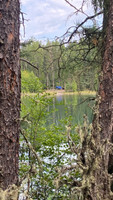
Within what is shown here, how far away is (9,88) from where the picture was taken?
1.18 metres

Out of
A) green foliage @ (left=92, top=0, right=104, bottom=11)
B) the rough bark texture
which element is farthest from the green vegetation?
the rough bark texture

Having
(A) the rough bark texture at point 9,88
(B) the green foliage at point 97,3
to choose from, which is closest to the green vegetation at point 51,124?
(B) the green foliage at point 97,3

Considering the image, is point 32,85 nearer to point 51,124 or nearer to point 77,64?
point 51,124

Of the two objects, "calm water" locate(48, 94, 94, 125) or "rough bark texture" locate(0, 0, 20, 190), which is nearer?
"rough bark texture" locate(0, 0, 20, 190)

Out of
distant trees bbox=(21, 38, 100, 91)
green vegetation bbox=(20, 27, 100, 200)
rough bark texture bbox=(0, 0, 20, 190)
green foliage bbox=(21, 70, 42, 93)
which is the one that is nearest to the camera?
rough bark texture bbox=(0, 0, 20, 190)

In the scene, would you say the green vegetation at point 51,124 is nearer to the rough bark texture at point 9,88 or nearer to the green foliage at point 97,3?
the green foliage at point 97,3

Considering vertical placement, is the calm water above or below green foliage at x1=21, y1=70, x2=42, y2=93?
below

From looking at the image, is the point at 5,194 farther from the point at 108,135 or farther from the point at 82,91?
the point at 82,91

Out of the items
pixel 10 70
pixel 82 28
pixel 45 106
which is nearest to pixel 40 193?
pixel 45 106

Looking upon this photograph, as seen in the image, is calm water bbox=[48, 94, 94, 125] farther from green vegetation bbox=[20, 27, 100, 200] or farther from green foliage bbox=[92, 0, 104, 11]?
green foliage bbox=[92, 0, 104, 11]

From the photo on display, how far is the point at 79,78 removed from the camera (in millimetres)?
3986

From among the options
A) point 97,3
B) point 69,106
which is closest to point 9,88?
point 97,3

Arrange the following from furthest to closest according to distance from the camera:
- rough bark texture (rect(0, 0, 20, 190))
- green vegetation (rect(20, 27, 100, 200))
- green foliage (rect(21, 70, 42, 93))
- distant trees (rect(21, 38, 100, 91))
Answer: distant trees (rect(21, 38, 100, 91))
green foliage (rect(21, 70, 42, 93))
green vegetation (rect(20, 27, 100, 200))
rough bark texture (rect(0, 0, 20, 190))

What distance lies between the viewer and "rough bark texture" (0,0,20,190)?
3.79 ft
